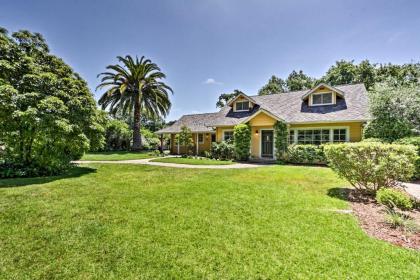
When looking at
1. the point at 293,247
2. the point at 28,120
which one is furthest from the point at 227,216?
the point at 28,120

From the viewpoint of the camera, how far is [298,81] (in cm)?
3991

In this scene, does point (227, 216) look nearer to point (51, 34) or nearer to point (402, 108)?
point (402, 108)

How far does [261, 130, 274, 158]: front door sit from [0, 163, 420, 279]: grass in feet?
35.8

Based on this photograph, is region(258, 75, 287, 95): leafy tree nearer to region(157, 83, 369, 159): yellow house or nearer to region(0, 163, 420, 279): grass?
region(157, 83, 369, 159): yellow house

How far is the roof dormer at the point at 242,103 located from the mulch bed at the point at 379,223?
14673 millimetres

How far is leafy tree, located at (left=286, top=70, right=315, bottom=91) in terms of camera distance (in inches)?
1538

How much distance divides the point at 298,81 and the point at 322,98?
25122 mm

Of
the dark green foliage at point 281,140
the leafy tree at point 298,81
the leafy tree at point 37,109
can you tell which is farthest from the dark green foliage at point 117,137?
the leafy tree at point 298,81

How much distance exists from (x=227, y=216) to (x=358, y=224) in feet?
9.45

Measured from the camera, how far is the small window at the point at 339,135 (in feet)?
48.8

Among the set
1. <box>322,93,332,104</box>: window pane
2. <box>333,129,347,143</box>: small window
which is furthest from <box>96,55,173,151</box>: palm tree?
<box>333,129,347,143</box>: small window

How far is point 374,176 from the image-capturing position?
21.0 ft

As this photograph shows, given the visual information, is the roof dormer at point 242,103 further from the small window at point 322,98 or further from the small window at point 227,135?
the small window at point 322,98

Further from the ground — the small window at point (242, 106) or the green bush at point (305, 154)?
the small window at point (242, 106)
